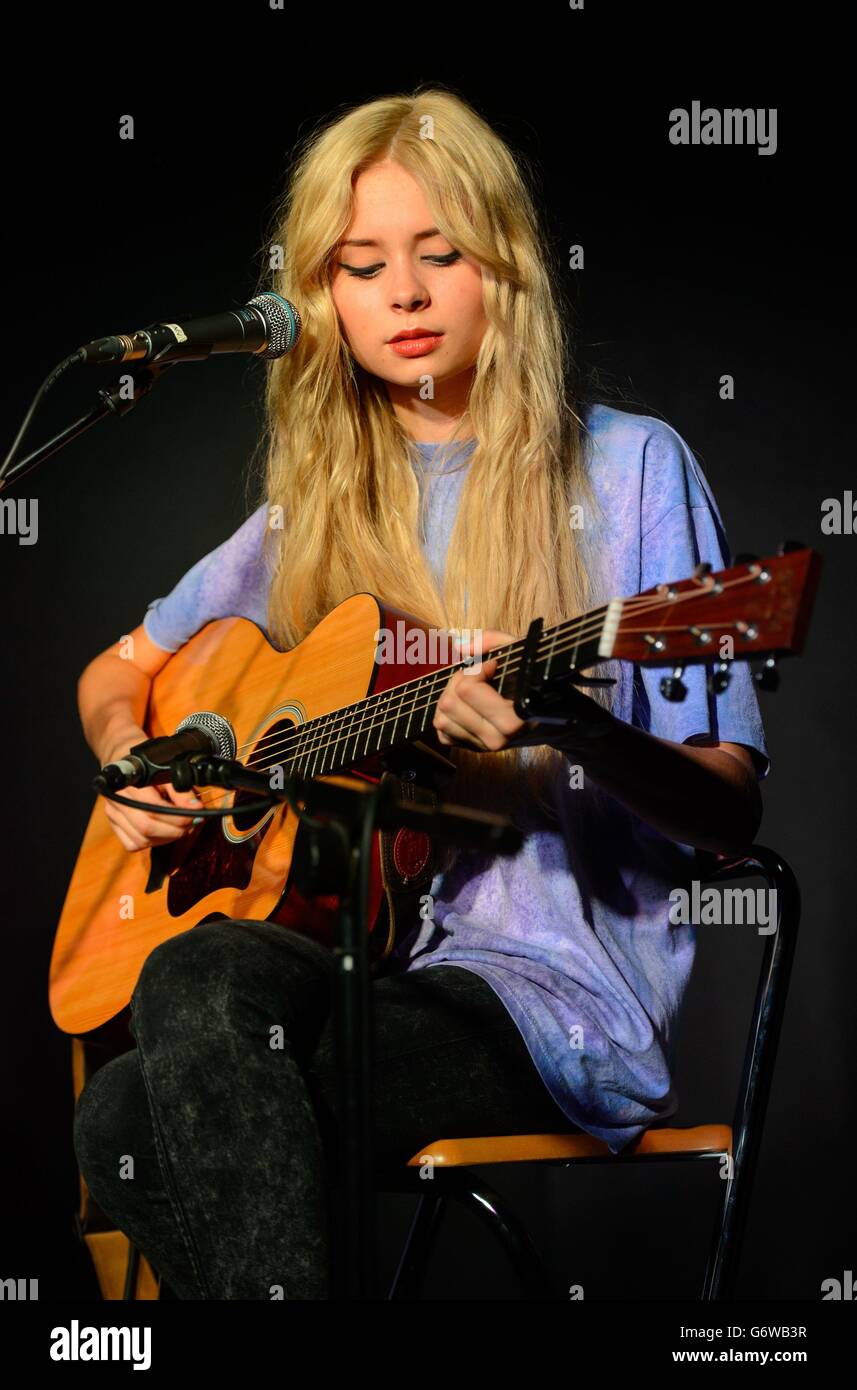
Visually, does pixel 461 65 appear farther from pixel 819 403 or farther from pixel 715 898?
pixel 715 898

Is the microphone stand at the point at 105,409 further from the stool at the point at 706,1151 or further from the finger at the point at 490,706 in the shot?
the stool at the point at 706,1151

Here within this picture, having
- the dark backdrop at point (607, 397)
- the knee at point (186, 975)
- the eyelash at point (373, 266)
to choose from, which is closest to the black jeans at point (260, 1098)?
the knee at point (186, 975)

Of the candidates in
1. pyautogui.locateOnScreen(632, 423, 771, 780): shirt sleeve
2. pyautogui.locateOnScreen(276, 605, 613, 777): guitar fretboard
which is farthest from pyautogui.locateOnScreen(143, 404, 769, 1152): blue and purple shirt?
pyautogui.locateOnScreen(276, 605, 613, 777): guitar fretboard

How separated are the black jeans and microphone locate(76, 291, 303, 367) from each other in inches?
24.9

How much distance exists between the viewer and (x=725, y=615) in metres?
1.25

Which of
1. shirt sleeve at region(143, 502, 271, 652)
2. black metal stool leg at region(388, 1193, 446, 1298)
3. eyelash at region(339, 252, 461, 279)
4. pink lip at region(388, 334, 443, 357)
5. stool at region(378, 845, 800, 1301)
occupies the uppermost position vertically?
eyelash at region(339, 252, 461, 279)

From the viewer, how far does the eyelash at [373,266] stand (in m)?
1.94

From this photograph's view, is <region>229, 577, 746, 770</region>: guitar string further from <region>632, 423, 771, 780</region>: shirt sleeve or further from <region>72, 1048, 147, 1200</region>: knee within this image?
<region>72, 1048, 147, 1200</region>: knee

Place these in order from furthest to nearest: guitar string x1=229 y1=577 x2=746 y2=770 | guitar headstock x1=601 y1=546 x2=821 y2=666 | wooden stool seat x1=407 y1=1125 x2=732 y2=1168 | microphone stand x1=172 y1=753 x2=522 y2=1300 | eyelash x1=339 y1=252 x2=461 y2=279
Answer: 1. eyelash x1=339 y1=252 x2=461 y2=279
2. wooden stool seat x1=407 y1=1125 x2=732 y2=1168
3. guitar string x1=229 y1=577 x2=746 y2=770
4. guitar headstock x1=601 y1=546 x2=821 y2=666
5. microphone stand x1=172 y1=753 x2=522 y2=1300

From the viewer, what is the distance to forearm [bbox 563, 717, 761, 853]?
4.78ft

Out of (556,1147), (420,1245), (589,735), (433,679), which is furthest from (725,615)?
(420,1245)

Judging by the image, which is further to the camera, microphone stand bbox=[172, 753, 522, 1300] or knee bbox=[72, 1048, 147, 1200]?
knee bbox=[72, 1048, 147, 1200]

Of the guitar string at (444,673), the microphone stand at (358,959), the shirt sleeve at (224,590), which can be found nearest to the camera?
the microphone stand at (358,959)

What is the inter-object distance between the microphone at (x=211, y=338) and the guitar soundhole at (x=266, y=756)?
1.60ft
